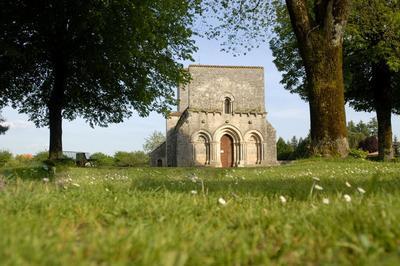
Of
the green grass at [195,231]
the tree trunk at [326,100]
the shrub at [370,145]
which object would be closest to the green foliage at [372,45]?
the tree trunk at [326,100]

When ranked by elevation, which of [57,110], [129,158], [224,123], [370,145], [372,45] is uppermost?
[372,45]

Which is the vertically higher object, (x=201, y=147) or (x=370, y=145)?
(x=370, y=145)

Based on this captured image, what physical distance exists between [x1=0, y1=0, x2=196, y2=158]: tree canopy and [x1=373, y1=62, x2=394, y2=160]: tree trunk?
14.3m

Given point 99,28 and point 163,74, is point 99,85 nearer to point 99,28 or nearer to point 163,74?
point 163,74

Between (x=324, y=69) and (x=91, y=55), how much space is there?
12.2 m

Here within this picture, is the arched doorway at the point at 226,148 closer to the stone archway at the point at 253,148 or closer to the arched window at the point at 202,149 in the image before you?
the stone archway at the point at 253,148

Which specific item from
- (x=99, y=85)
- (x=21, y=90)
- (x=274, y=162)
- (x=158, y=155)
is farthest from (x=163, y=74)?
(x=158, y=155)

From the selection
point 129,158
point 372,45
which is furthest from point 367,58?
point 129,158

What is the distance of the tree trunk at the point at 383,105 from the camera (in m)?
29.0

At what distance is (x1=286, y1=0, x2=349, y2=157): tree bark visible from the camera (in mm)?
12734

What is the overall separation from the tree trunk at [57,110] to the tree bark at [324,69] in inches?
525

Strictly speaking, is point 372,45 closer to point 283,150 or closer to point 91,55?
point 91,55

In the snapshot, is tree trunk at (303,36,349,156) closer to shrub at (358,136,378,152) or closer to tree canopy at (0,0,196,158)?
tree canopy at (0,0,196,158)

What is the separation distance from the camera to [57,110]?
2212 centimetres
